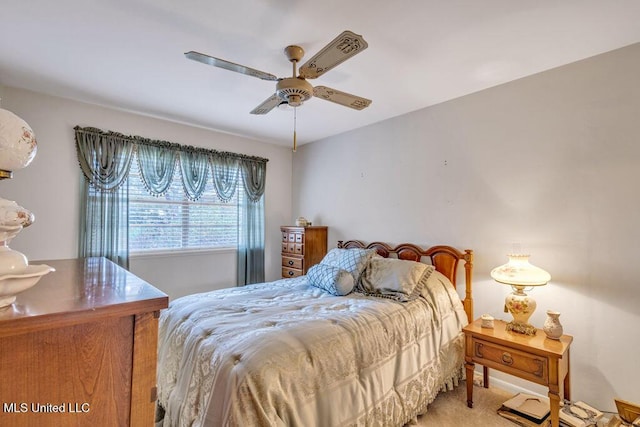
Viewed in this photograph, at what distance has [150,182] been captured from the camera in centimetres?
346

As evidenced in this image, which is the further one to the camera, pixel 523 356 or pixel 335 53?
pixel 523 356

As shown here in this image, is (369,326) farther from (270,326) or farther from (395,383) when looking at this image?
(270,326)

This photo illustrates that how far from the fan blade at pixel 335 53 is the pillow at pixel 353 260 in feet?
5.44

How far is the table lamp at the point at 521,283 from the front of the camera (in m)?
2.16

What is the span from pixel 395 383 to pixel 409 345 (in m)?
0.28

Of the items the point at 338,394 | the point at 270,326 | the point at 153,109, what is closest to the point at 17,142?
the point at 270,326

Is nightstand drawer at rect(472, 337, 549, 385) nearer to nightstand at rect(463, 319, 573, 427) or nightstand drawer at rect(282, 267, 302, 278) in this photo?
nightstand at rect(463, 319, 573, 427)

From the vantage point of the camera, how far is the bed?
1.41m

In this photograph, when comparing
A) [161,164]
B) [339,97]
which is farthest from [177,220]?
[339,97]

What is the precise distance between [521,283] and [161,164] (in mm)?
3808

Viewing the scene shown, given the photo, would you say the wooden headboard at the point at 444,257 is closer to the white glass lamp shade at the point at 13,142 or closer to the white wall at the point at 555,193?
the white wall at the point at 555,193

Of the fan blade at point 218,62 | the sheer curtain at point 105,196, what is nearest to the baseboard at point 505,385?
the fan blade at point 218,62

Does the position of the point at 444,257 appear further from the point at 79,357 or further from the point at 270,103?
the point at 79,357

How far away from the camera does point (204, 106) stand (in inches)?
124
